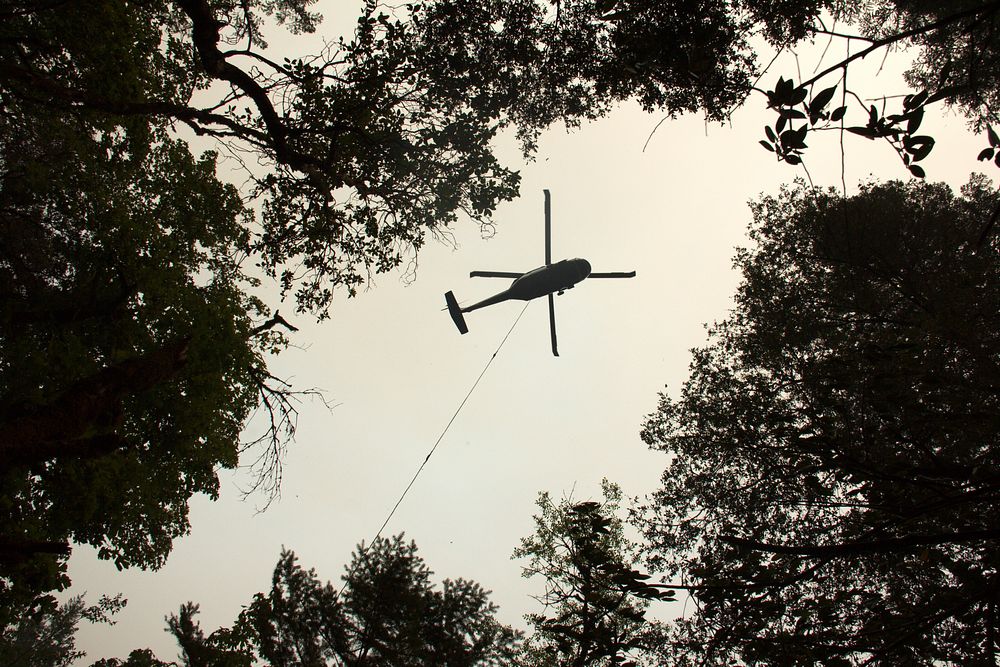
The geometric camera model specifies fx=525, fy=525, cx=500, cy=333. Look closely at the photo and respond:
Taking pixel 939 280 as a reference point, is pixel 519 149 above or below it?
above

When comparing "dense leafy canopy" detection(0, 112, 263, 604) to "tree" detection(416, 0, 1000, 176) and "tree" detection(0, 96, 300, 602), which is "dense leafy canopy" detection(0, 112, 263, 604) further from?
"tree" detection(416, 0, 1000, 176)

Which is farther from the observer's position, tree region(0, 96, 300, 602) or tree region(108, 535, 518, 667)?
tree region(108, 535, 518, 667)

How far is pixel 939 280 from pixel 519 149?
25.0ft

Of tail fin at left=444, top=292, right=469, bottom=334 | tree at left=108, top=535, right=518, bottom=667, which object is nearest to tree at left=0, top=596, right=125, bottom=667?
tree at left=108, top=535, right=518, bottom=667

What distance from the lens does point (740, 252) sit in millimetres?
12297

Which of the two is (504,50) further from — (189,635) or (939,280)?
(189,635)

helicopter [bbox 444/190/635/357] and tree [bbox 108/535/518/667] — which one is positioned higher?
helicopter [bbox 444/190/635/357]

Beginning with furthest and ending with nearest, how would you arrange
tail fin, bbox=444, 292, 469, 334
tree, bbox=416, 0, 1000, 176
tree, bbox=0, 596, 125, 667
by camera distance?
1. tree, bbox=0, 596, 125, 667
2. tail fin, bbox=444, 292, 469, 334
3. tree, bbox=416, 0, 1000, 176

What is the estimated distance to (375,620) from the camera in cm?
1240

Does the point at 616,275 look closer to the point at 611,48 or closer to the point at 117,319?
the point at 611,48

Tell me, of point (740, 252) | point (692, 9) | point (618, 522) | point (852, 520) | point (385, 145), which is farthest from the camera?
point (618, 522)

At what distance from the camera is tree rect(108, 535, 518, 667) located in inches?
475

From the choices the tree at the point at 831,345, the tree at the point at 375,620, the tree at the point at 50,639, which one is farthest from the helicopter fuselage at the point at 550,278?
the tree at the point at 50,639

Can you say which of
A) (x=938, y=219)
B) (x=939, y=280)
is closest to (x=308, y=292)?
(x=939, y=280)
